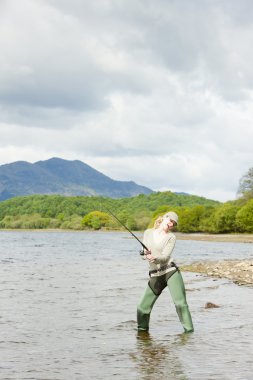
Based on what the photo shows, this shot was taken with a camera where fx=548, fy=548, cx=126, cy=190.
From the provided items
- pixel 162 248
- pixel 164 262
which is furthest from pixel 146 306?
pixel 162 248

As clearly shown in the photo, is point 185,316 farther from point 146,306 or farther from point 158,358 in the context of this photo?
point 158,358

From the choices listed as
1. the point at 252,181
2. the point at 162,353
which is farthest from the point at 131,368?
the point at 252,181

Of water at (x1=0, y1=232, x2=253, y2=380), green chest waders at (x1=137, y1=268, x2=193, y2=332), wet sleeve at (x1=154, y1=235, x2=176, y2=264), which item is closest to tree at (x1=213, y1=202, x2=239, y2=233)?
water at (x1=0, y1=232, x2=253, y2=380)

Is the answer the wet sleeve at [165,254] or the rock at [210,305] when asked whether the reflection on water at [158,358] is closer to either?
the wet sleeve at [165,254]

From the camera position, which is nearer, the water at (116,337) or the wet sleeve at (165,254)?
the water at (116,337)

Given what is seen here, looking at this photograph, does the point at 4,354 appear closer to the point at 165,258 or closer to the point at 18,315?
the point at 165,258

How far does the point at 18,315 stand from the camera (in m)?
17.5

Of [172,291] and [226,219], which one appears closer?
[172,291]

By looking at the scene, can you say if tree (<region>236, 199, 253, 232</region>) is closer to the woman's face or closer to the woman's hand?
the woman's face

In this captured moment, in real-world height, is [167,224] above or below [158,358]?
above

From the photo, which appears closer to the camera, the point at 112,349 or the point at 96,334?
the point at 112,349

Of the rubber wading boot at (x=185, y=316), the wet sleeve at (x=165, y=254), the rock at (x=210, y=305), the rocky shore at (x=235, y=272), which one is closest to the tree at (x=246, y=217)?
the rocky shore at (x=235, y=272)

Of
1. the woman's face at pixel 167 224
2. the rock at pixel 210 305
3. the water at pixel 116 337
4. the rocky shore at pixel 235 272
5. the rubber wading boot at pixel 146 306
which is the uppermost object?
the woman's face at pixel 167 224

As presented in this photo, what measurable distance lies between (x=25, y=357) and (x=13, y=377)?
5.60 ft
